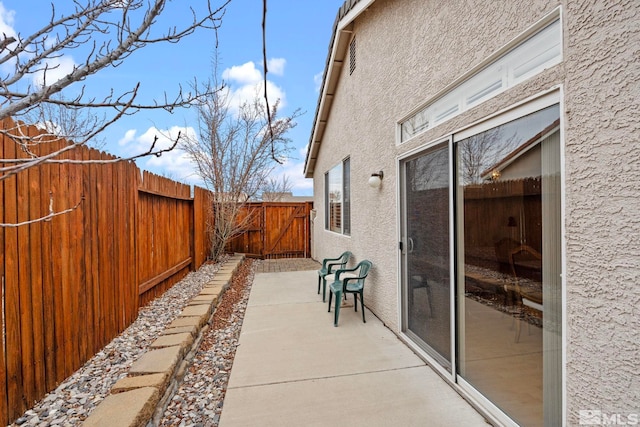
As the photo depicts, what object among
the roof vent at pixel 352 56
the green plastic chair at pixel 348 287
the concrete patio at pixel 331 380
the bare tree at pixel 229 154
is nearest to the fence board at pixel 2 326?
the concrete patio at pixel 331 380

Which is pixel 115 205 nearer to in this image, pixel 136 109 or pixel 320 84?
pixel 136 109

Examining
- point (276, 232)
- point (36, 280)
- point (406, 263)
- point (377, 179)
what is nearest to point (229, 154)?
point (276, 232)

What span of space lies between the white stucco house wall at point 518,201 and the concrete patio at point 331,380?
27cm

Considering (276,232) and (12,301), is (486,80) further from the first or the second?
(276,232)

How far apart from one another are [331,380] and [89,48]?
3.15 meters

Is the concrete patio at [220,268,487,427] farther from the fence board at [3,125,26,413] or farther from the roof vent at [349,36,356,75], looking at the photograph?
the roof vent at [349,36,356,75]

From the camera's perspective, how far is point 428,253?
338 centimetres

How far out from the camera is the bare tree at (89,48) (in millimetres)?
1511

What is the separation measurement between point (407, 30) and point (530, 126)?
2336 millimetres

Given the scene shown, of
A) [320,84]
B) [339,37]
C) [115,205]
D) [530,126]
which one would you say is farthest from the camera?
[320,84]

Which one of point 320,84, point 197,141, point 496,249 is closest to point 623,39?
point 496,249

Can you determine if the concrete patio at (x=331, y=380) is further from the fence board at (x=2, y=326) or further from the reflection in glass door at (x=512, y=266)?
the fence board at (x=2, y=326)

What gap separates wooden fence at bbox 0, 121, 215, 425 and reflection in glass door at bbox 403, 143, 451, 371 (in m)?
2.71

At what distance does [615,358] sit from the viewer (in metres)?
1.59
